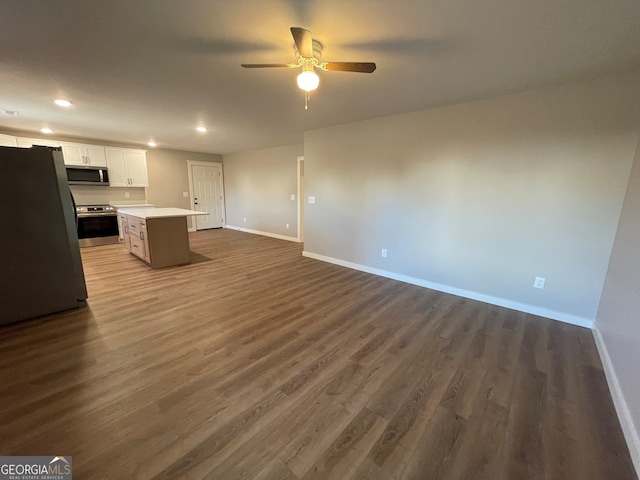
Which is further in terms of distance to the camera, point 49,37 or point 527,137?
point 527,137

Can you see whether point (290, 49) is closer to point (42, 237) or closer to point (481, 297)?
point (42, 237)

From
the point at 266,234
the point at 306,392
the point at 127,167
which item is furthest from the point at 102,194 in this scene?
the point at 306,392

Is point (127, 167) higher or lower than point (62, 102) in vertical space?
lower

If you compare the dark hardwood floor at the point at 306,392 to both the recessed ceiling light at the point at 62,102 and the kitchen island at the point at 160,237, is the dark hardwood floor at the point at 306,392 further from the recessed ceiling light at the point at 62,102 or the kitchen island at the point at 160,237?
the recessed ceiling light at the point at 62,102

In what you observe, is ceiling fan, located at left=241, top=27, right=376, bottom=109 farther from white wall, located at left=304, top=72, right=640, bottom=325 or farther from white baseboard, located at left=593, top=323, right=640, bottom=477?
white baseboard, located at left=593, top=323, right=640, bottom=477

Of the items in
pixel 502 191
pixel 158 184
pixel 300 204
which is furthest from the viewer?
pixel 158 184

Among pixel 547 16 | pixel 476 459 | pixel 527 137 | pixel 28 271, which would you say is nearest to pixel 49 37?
pixel 28 271

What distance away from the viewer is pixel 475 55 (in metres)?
2.06

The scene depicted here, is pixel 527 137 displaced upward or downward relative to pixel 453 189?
upward

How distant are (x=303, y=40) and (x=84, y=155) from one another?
6456 millimetres

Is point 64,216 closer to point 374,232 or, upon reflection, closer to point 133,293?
point 133,293

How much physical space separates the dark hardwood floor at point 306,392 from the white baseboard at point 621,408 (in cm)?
4

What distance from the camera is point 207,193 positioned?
8.13 metres

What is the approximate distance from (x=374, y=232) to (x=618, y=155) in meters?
2.69
